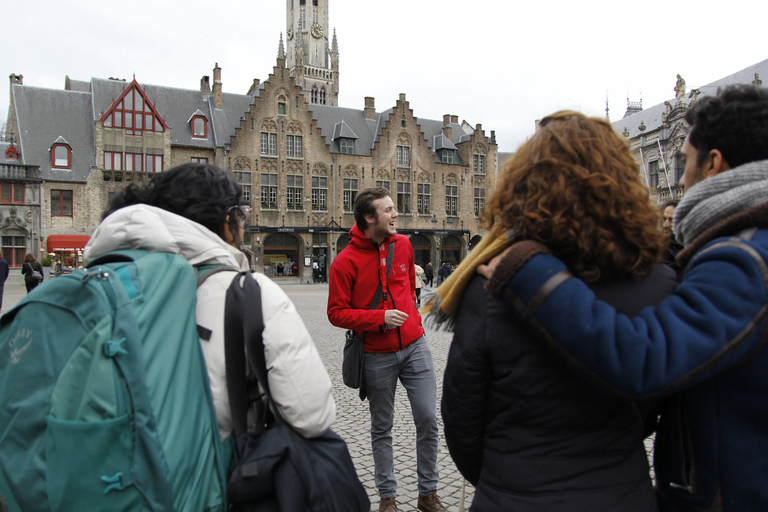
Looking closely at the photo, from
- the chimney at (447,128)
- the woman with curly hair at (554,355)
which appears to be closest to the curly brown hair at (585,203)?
the woman with curly hair at (554,355)

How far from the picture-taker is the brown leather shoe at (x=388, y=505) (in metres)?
3.35

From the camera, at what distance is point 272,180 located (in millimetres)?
34969

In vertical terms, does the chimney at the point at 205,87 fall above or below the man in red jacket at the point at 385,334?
above

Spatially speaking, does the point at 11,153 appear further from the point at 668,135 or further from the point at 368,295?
the point at 668,135

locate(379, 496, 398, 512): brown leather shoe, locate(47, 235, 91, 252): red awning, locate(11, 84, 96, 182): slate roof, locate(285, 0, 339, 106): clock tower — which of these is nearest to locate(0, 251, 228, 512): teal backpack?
locate(379, 496, 398, 512): brown leather shoe

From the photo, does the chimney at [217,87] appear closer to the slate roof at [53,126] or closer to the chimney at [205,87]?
the chimney at [205,87]

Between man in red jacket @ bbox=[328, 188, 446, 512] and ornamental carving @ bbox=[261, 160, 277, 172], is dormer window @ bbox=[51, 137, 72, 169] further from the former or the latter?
man in red jacket @ bbox=[328, 188, 446, 512]

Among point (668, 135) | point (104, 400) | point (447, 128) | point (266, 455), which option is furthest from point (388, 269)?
point (447, 128)

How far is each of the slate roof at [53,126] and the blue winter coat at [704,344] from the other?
3562 centimetres

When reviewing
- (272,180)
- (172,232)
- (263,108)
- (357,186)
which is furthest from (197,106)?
(172,232)

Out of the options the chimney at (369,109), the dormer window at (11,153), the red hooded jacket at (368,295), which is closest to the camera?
the red hooded jacket at (368,295)

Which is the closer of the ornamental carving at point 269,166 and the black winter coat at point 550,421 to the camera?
the black winter coat at point 550,421

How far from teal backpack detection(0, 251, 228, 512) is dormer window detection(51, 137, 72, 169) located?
35.2m

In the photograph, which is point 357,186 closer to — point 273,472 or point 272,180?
point 272,180
